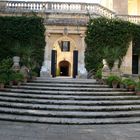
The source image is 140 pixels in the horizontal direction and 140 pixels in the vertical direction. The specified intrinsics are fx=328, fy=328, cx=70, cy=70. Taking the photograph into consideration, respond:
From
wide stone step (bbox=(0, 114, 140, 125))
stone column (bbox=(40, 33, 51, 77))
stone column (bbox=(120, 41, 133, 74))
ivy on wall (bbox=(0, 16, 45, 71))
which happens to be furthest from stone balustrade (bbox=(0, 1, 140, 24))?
wide stone step (bbox=(0, 114, 140, 125))

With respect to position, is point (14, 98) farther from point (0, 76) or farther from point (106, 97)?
point (106, 97)

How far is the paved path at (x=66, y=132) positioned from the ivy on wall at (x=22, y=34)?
12.6m

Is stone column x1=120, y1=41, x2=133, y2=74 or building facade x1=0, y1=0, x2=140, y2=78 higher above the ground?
building facade x1=0, y1=0, x2=140, y2=78

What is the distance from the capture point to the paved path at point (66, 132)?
311 inches

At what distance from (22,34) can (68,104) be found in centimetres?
1136

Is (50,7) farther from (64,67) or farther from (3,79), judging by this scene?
(64,67)

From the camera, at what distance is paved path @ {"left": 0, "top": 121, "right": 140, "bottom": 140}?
25.9 ft

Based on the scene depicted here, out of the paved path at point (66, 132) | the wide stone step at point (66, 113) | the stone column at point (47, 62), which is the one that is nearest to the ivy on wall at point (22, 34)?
the stone column at point (47, 62)

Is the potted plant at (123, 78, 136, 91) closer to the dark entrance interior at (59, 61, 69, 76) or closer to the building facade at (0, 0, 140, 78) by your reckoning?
the building facade at (0, 0, 140, 78)

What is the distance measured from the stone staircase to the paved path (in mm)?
580

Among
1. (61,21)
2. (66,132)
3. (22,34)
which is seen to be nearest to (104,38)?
(61,21)

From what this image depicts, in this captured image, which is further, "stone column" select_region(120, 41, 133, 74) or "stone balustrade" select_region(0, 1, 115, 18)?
"stone column" select_region(120, 41, 133, 74)

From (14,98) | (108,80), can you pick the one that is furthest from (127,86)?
(14,98)

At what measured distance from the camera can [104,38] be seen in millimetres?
22484
